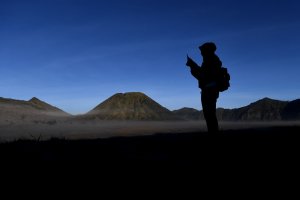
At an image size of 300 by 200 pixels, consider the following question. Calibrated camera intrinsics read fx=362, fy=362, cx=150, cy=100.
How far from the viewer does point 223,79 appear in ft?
30.3

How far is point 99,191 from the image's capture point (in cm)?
470

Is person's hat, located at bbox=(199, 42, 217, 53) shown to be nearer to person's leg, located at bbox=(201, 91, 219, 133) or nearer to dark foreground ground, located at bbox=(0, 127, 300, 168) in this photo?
person's leg, located at bbox=(201, 91, 219, 133)

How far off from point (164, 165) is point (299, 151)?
3278 mm

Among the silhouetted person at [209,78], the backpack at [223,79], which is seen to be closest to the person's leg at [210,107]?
the silhouetted person at [209,78]

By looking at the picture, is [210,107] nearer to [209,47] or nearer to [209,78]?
[209,78]

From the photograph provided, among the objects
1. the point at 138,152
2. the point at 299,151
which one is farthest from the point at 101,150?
the point at 299,151

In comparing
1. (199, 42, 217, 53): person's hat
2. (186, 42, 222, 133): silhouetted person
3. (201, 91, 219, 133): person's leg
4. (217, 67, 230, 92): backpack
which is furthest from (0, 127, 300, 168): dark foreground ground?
(199, 42, 217, 53): person's hat

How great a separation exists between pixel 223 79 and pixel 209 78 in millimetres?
354

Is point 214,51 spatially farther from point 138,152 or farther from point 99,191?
point 99,191

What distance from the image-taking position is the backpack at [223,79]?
9.23 m

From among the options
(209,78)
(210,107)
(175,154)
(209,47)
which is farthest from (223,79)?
(175,154)

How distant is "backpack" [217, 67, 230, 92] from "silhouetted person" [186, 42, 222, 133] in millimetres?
85

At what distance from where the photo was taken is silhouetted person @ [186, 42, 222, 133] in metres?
9.27

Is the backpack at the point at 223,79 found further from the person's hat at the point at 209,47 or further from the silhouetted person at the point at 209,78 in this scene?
the person's hat at the point at 209,47
